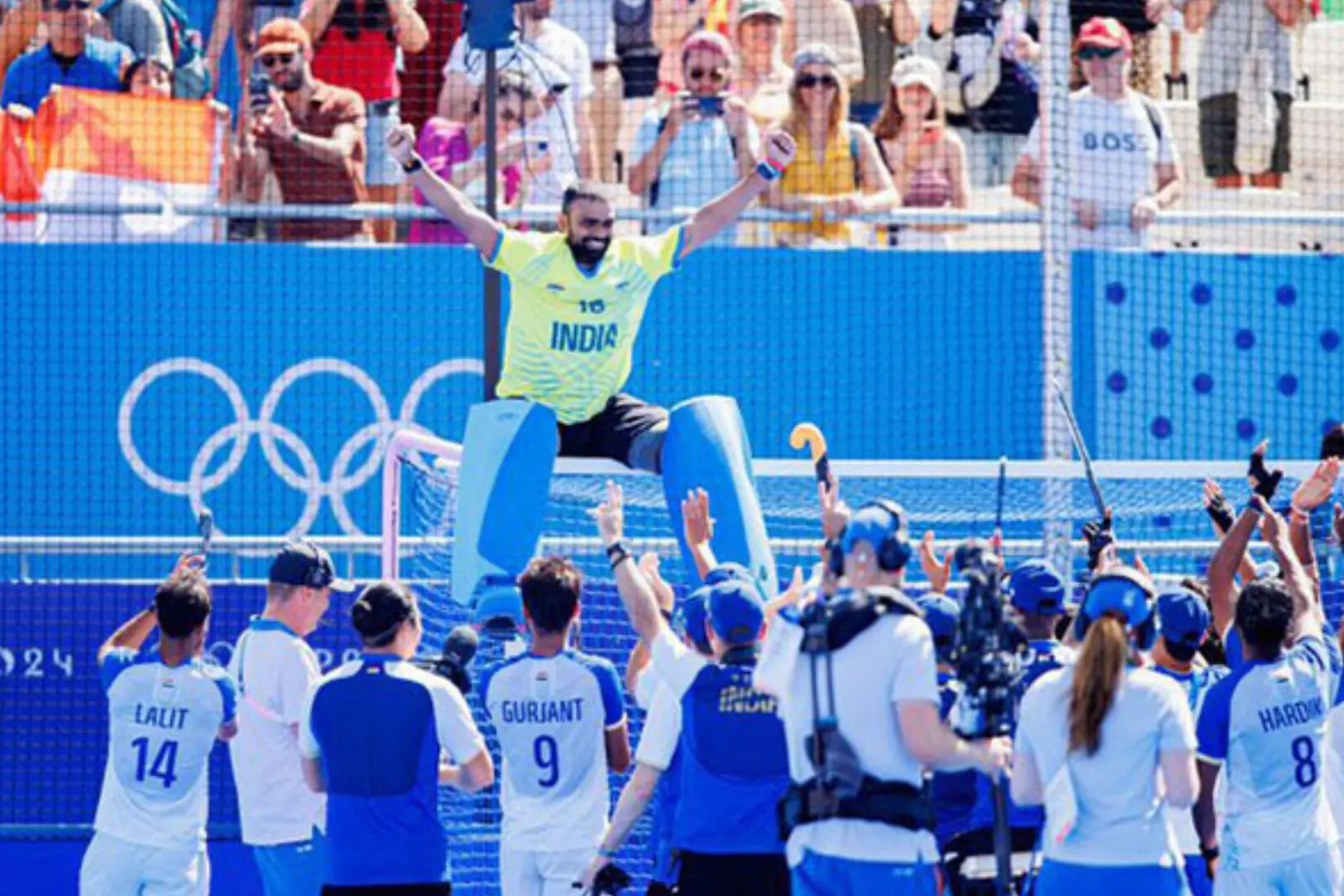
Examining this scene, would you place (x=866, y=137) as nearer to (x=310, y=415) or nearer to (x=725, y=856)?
(x=310, y=415)

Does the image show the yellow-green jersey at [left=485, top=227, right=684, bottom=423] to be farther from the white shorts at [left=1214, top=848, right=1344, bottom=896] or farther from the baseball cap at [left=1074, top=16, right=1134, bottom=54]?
the baseball cap at [left=1074, top=16, right=1134, bottom=54]

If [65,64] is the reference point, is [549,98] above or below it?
below

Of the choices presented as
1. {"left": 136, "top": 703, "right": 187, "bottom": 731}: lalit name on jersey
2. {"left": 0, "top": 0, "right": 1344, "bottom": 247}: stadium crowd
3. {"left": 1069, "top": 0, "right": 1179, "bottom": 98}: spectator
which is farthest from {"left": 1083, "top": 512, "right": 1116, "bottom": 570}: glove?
{"left": 1069, "top": 0, "right": 1179, "bottom": 98}: spectator

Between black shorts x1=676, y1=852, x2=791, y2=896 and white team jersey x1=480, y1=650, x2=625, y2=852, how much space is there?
2.66 feet

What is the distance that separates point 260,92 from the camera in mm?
13508

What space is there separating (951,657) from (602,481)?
503 centimetres

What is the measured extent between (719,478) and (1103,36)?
199 inches

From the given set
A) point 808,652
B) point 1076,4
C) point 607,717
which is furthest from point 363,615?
point 1076,4

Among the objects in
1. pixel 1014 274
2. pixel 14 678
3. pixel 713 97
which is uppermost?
pixel 713 97

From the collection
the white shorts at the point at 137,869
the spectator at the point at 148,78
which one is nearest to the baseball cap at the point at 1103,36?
the spectator at the point at 148,78

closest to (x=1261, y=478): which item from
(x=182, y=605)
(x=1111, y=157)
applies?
(x=182, y=605)

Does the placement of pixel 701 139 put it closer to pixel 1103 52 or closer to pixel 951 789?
pixel 1103 52

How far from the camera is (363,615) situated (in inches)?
319

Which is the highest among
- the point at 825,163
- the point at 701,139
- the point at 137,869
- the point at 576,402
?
→ the point at 701,139
